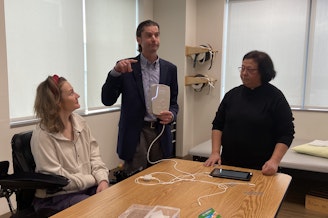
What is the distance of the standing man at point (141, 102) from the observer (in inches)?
76.2

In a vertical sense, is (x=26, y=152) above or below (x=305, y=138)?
above

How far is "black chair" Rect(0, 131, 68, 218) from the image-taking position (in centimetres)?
141

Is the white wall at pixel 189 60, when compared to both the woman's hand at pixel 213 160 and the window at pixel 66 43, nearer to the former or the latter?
the window at pixel 66 43

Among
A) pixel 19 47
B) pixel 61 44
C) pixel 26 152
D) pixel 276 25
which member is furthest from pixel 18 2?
pixel 276 25

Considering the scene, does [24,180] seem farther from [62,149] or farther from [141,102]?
[141,102]

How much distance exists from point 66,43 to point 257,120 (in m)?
2.26

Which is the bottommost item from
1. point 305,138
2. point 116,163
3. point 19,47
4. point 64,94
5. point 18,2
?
point 116,163

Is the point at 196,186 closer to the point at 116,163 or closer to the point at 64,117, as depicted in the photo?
the point at 64,117

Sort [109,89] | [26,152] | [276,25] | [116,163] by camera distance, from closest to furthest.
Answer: [26,152]
[109,89]
[116,163]
[276,25]

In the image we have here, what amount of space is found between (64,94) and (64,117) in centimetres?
13

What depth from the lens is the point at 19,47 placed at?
9.02 ft

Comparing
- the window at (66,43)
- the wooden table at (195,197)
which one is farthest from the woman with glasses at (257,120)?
the window at (66,43)

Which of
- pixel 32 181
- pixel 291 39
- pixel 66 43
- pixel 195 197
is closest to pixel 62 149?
pixel 32 181

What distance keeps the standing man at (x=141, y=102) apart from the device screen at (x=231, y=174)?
446mm
